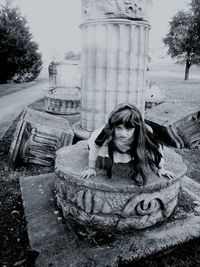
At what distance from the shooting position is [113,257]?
2223 millimetres

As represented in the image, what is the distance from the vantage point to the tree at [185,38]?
24.5 metres

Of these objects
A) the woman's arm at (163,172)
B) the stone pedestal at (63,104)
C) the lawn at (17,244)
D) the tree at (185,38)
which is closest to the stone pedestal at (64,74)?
the stone pedestal at (63,104)

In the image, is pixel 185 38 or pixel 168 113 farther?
pixel 185 38

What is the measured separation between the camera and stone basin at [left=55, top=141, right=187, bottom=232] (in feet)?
7.97

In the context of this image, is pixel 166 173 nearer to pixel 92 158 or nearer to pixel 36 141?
pixel 92 158

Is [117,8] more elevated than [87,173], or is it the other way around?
[117,8]

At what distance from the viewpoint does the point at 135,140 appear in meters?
2.35

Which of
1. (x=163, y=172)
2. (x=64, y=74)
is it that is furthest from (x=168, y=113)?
(x=64, y=74)

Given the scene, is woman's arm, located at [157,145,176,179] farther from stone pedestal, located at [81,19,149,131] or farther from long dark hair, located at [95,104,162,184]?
stone pedestal, located at [81,19,149,131]

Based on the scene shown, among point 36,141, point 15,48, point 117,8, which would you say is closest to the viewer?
point 117,8

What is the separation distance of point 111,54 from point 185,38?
76.2ft

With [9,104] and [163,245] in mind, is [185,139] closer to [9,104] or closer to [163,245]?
[163,245]

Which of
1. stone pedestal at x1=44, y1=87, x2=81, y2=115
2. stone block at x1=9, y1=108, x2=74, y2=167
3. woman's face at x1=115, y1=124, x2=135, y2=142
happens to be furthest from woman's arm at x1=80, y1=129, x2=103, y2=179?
stone pedestal at x1=44, y1=87, x2=81, y2=115

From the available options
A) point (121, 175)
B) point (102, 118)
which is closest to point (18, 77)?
point (102, 118)
